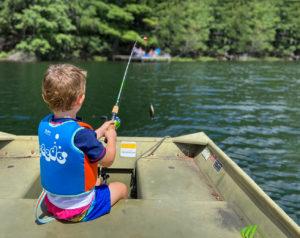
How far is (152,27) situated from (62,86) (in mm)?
55682

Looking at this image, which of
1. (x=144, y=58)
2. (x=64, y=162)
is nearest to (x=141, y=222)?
(x=64, y=162)

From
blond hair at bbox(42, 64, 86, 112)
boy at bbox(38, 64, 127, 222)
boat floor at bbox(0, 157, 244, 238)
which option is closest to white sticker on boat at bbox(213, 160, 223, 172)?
boat floor at bbox(0, 157, 244, 238)

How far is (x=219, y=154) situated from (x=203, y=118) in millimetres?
9729

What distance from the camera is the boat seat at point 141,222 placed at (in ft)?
12.2

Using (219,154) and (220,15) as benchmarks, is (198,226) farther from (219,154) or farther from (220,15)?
(220,15)

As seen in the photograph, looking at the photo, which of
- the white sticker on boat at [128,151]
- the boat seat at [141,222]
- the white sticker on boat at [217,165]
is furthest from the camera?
the white sticker on boat at [128,151]

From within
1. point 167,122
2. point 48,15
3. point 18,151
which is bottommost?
point 167,122

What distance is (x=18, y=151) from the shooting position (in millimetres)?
6844

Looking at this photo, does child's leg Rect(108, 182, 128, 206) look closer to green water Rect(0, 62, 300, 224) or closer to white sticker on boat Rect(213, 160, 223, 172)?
white sticker on boat Rect(213, 160, 223, 172)

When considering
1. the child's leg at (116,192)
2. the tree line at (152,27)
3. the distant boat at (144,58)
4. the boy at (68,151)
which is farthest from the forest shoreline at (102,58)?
the boy at (68,151)

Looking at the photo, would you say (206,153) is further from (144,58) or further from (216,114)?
(144,58)

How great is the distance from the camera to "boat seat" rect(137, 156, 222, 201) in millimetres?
5234

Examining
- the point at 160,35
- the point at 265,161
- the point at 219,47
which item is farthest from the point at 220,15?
the point at 265,161

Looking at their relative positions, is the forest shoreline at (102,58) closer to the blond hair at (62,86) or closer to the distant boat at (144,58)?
the distant boat at (144,58)
